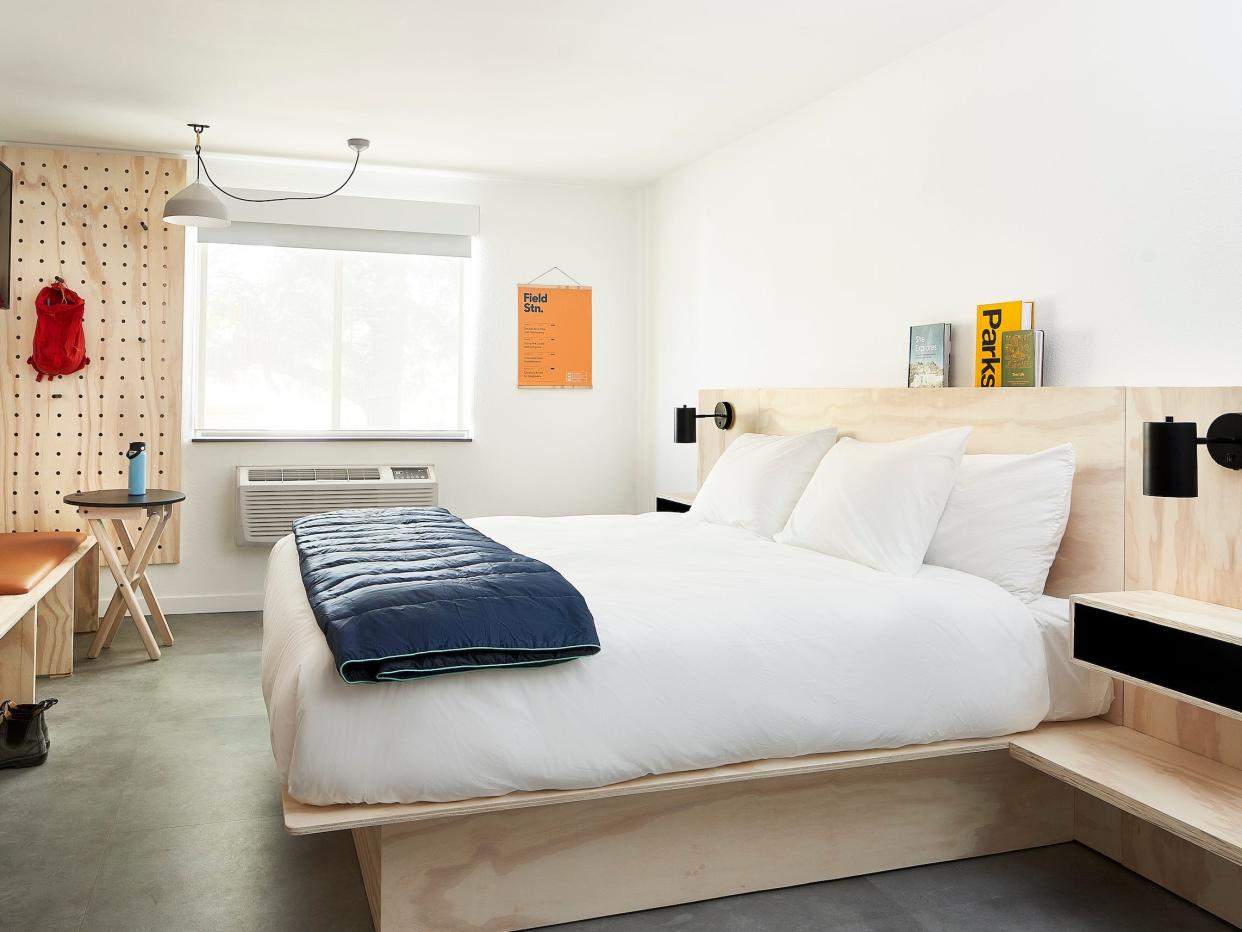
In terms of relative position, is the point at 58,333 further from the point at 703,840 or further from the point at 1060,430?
the point at 1060,430

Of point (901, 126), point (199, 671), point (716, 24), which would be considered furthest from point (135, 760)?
point (901, 126)

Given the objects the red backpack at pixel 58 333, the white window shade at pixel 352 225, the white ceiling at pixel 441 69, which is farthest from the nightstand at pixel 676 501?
the red backpack at pixel 58 333

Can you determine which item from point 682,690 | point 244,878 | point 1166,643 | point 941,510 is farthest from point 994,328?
point 244,878

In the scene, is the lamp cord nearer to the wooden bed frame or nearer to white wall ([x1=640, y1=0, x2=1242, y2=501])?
white wall ([x1=640, y1=0, x2=1242, y2=501])

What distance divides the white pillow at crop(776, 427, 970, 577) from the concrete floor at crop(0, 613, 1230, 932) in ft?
2.76

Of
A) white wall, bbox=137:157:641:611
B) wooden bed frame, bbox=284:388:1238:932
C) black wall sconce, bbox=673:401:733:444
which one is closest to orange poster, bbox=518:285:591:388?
white wall, bbox=137:157:641:611

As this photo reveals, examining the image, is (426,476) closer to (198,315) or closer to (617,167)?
(198,315)

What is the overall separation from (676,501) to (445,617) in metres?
2.92

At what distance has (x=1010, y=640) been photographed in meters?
2.43

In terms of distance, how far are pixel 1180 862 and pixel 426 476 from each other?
14.1 feet

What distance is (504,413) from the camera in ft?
19.5

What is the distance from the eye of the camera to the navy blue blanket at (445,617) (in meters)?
1.88

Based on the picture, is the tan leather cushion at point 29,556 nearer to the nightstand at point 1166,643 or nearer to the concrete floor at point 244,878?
the concrete floor at point 244,878

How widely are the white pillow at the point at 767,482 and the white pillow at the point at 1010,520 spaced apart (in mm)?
784
